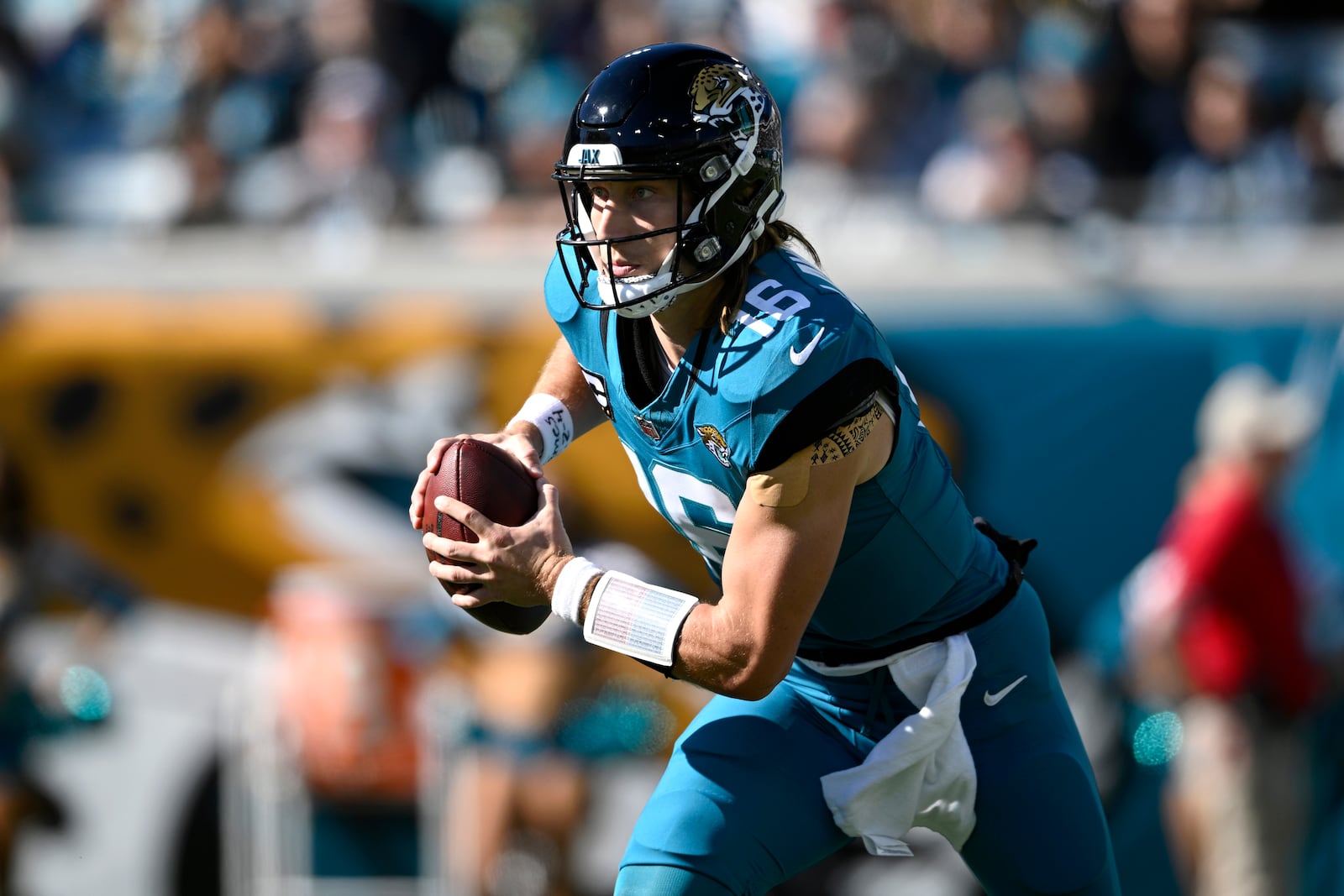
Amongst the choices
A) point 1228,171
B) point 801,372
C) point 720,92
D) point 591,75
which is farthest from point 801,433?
point 591,75

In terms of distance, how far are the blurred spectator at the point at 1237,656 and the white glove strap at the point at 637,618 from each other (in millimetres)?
3370

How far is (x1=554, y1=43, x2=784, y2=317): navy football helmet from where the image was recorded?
9.09 ft

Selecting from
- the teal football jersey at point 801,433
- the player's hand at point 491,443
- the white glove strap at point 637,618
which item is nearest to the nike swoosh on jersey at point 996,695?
the teal football jersey at point 801,433

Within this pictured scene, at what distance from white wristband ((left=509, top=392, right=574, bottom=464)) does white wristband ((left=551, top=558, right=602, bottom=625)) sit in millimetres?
457

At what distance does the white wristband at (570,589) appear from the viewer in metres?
2.76

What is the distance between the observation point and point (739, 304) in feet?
9.16

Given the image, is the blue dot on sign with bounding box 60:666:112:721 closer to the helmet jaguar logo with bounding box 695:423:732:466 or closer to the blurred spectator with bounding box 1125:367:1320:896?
the blurred spectator with bounding box 1125:367:1320:896

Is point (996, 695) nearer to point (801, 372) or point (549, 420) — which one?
point (801, 372)

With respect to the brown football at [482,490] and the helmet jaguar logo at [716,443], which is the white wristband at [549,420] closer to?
the brown football at [482,490]

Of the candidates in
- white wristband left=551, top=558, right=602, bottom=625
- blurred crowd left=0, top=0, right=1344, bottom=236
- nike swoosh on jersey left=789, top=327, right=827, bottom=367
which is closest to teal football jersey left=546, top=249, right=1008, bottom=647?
nike swoosh on jersey left=789, top=327, right=827, bottom=367

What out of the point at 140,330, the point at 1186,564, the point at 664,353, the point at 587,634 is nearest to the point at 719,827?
the point at 587,634

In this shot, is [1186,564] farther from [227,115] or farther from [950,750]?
[227,115]

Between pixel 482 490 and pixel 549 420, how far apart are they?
45cm

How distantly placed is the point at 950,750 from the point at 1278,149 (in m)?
3.78
